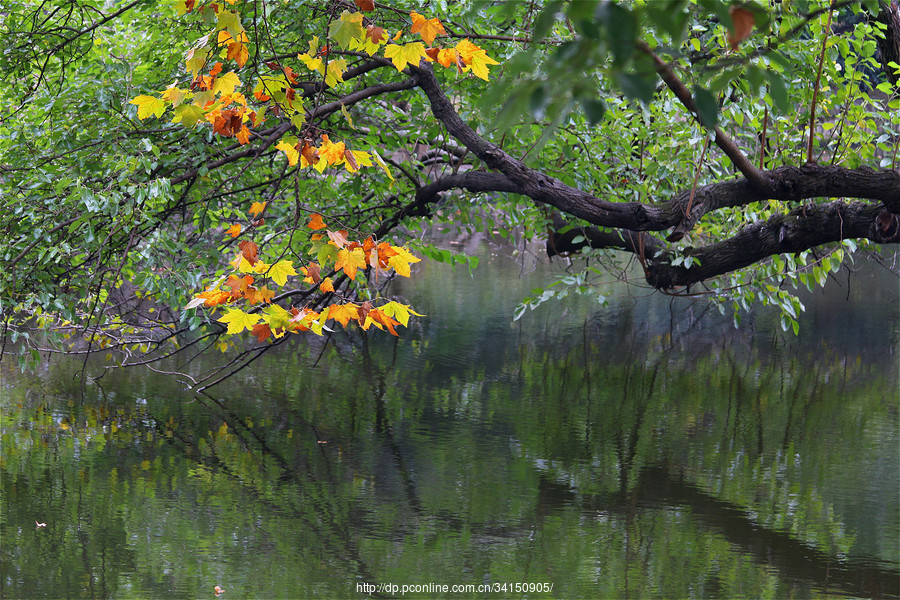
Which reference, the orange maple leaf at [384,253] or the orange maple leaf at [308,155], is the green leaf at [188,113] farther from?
the orange maple leaf at [384,253]

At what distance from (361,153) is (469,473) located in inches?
177

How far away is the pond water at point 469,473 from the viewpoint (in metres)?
5.08

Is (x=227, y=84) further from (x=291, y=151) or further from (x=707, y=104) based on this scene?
(x=707, y=104)

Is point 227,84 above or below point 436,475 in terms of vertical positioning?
above

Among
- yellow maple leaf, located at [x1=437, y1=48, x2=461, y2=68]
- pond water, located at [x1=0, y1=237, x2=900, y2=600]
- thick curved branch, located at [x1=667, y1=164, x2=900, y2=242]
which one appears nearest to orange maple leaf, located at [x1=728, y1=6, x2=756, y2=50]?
yellow maple leaf, located at [x1=437, y1=48, x2=461, y2=68]

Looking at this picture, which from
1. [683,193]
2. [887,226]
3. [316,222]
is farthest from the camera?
[683,193]

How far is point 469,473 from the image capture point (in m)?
6.93

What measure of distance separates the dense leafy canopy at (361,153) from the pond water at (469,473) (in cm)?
144

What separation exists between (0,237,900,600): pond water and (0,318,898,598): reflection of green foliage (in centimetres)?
2

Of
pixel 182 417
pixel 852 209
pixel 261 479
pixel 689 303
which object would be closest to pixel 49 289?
pixel 261 479

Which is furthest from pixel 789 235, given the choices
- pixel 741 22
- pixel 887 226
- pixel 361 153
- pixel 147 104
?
pixel 741 22

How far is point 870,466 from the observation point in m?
7.21

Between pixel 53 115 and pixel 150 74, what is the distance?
0.64 meters

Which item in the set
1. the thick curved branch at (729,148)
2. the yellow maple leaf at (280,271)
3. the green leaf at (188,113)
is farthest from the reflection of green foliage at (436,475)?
the green leaf at (188,113)
